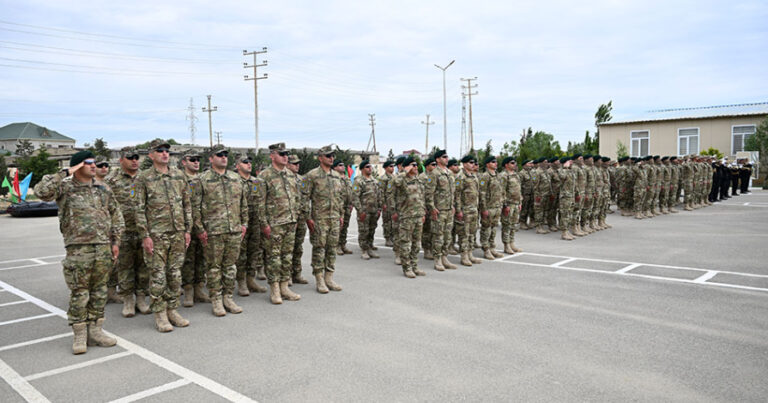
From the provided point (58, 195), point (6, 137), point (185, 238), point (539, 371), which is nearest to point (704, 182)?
point (539, 371)

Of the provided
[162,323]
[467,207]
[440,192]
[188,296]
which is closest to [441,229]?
[440,192]

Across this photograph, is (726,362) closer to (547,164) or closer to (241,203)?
(241,203)

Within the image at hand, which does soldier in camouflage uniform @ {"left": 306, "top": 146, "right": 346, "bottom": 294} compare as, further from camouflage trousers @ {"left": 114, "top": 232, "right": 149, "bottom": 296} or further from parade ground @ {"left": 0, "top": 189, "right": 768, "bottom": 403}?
camouflage trousers @ {"left": 114, "top": 232, "right": 149, "bottom": 296}

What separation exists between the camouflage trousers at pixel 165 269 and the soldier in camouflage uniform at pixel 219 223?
0.38 meters

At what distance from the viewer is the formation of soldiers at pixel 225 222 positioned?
4.96 meters

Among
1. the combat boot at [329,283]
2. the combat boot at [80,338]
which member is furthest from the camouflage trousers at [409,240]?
the combat boot at [80,338]

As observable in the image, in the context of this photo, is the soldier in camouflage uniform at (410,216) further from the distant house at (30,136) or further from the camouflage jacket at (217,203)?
the distant house at (30,136)

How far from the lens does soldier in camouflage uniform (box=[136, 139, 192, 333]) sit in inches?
217

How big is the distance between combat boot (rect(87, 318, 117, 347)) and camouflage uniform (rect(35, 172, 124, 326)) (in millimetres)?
59

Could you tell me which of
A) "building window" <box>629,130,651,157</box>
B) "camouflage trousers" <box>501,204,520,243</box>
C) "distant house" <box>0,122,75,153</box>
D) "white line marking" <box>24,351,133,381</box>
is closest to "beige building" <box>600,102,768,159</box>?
"building window" <box>629,130,651,157</box>

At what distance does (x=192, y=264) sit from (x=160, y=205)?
128cm

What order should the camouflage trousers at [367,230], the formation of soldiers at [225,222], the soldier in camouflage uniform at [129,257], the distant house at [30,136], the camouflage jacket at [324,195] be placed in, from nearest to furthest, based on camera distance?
the formation of soldiers at [225,222] → the soldier in camouflage uniform at [129,257] → the camouflage jacket at [324,195] → the camouflage trousers at [367,230] → the distant house at [30,136]

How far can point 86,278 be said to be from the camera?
15.9 feet

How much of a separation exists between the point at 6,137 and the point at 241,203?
113130 millimetres
